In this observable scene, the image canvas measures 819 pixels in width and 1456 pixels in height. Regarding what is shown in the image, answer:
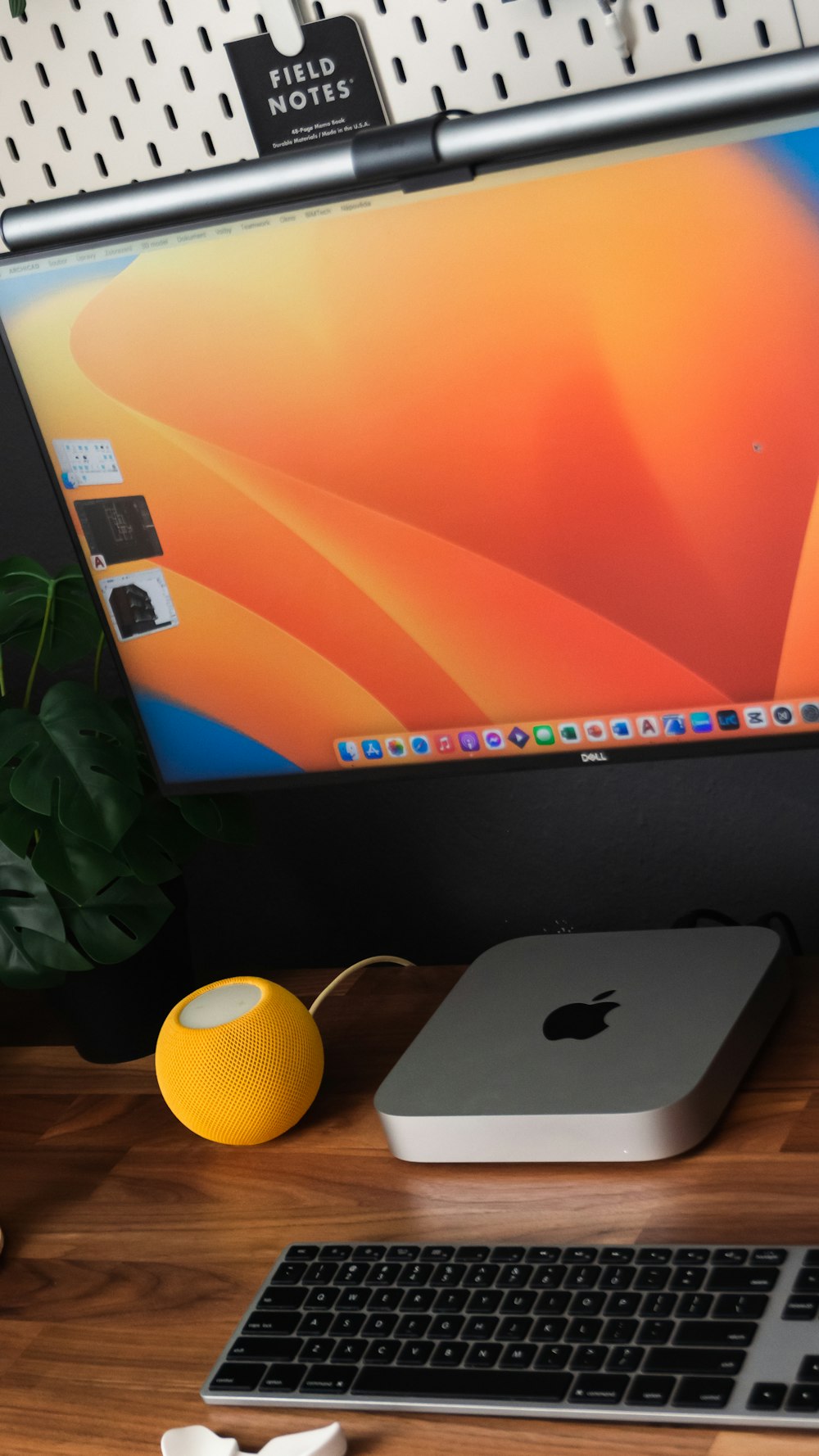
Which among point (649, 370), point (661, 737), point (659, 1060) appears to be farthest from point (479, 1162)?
point (649, 370)

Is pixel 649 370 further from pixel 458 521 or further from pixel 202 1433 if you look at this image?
pixel 202 1433

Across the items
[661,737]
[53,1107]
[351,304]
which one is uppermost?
[351,304]

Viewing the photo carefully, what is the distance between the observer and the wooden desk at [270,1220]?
0.66 metres

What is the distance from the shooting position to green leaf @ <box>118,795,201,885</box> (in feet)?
3.16

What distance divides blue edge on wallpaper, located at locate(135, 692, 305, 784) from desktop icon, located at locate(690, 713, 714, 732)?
254 millimetres

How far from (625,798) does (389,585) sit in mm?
Answer: 270

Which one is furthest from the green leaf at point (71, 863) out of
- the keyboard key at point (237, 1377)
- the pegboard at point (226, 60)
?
the pegboard at point (226, 60)

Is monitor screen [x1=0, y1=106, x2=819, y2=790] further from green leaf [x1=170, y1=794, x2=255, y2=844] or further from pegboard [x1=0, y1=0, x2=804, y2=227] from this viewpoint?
pegboard [x1=0, y1=0, x2=804, y2=227]

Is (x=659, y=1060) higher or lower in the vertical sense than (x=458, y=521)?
lower

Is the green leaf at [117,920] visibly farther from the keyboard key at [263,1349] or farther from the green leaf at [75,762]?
the keyboard key at [263,1349]

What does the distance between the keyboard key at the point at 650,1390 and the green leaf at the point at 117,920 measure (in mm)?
472

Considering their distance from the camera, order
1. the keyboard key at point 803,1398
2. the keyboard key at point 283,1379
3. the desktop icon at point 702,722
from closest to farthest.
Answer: the keyboard key at point 803,1398 < the keyboard key at point 283,1379 < the desktop icon at point 702,722

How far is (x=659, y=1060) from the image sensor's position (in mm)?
783

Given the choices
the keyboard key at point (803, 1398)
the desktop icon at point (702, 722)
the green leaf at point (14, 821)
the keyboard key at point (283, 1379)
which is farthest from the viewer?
the green leaf at point (14, 821)
